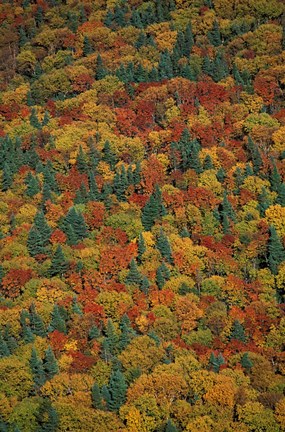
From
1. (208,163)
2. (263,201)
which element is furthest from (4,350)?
(208,163)

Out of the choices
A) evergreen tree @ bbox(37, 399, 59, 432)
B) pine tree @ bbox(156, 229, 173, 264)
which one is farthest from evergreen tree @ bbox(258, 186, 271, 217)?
evergreen tree @ bbox(37, 399, 59, 432)

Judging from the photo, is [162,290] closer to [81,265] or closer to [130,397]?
[81,265]

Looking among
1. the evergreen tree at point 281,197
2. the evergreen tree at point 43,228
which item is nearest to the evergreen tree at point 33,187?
the evergreen tree at point 43,228

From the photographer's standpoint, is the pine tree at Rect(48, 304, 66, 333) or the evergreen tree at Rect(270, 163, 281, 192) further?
the evergreen tree at Rect(270, 163, 281, 192)

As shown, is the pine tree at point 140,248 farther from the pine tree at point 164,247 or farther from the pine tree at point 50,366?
the pine tree at point 50,366

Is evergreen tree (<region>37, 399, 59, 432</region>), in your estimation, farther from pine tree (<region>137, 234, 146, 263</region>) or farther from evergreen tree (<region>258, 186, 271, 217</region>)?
evergreen tree (<region>258, 186, 271, 217</region>)

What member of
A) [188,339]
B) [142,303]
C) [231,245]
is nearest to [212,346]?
[188,339]

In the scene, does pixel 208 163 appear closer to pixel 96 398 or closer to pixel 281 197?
pixel 281 197
